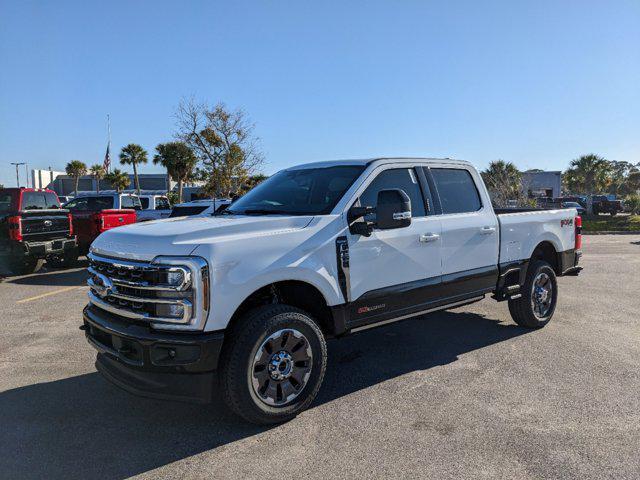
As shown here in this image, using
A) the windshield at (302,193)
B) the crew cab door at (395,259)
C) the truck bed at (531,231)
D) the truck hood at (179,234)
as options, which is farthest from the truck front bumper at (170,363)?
the truck bed at (531,231)

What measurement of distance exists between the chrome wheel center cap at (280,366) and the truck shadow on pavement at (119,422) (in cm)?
38

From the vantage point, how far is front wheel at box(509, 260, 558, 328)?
6.02 metres

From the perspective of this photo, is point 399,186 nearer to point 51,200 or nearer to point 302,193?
point 302,193

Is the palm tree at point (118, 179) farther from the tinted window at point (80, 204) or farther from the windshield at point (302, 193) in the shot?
the windshield at point (302, 193)

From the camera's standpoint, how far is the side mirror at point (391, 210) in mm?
3934

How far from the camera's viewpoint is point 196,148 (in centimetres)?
3625

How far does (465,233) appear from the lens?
5.08 metres

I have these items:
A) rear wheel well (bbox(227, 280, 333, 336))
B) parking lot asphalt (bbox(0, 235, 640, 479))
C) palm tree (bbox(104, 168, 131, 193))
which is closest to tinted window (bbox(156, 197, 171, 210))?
parking lot asphalt (bbox(0, 235, 640, 479))

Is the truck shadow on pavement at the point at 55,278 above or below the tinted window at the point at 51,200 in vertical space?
below

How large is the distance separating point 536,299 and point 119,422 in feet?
15.8

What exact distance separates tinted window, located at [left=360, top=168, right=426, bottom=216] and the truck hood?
29.5 inches

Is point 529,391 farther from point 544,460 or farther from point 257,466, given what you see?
point 257,466

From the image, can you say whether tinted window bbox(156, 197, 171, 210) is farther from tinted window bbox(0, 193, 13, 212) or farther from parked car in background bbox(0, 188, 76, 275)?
tinted window bbox(0, 193, 13, 212)

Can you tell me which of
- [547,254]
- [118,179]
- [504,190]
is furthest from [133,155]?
[547,254]
